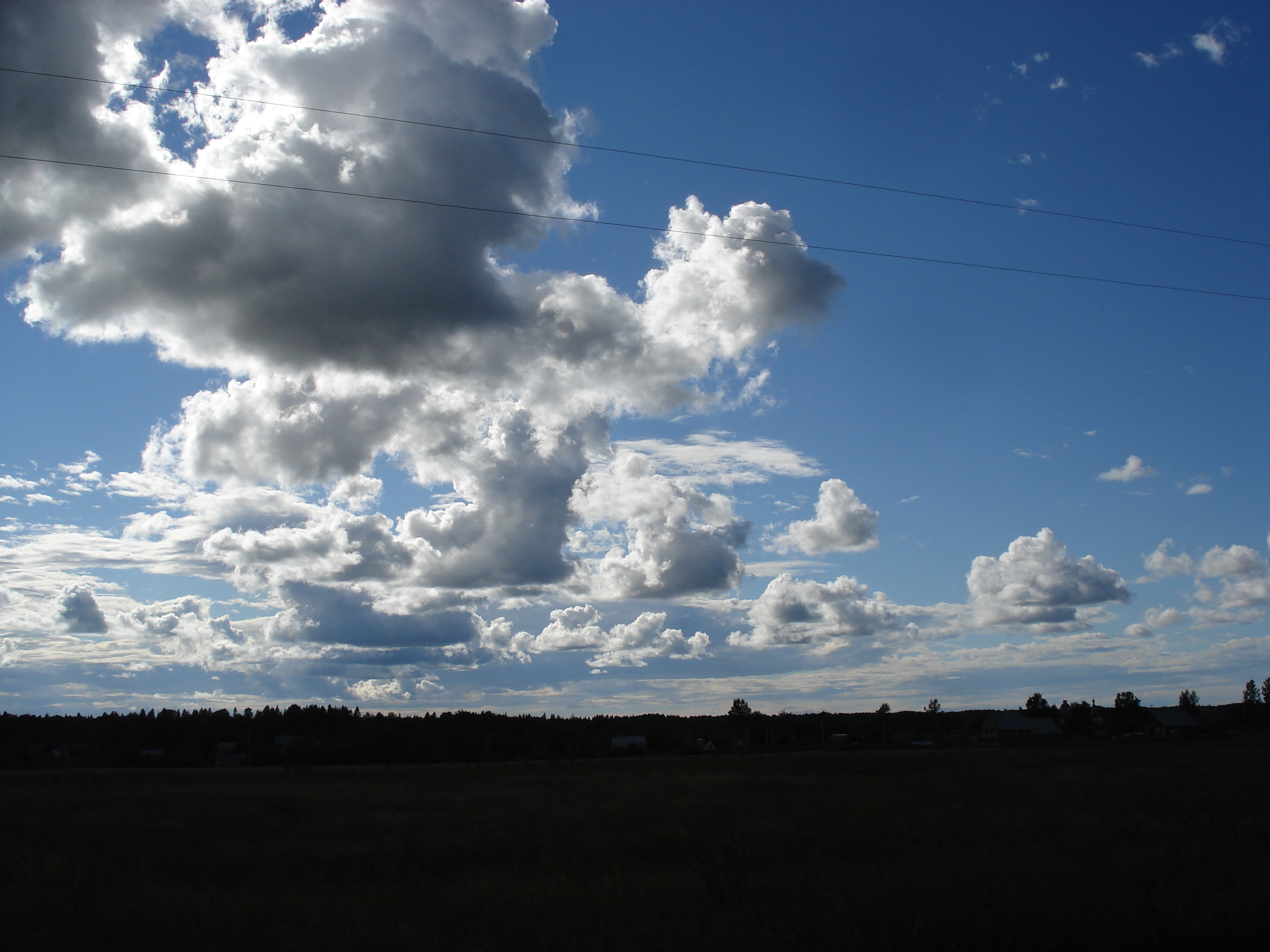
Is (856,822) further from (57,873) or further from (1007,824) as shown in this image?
(57,873)

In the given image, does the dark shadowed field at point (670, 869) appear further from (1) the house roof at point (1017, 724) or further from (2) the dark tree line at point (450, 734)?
(1) the house roof at point (1017, 724)

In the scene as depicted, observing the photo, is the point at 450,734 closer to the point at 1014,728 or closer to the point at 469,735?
the point at 469,735

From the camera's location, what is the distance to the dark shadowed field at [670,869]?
9562 mm

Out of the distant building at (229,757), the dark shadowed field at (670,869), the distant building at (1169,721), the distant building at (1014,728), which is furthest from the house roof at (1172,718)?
the distant building at (229,757)

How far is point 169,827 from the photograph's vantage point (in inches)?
939

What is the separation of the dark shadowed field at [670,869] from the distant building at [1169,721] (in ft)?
319

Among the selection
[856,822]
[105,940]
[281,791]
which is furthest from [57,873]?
[281,791]

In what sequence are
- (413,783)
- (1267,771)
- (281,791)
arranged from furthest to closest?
(413,783) < (281,791) < (1267,771)

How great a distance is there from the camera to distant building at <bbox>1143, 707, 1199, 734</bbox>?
114 m

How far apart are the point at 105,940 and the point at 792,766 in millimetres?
48366

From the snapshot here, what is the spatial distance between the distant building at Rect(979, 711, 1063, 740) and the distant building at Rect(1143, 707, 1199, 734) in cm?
1213

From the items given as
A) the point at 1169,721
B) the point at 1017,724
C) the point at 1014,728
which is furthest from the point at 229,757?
the point at 1169,721

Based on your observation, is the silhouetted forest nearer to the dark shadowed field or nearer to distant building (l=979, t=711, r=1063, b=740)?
distant building (l=979, t=711, r=1063, b=740)

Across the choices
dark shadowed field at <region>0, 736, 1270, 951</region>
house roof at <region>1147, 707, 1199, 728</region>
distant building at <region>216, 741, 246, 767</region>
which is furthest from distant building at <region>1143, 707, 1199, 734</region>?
distant building at <region>216, 741, 246, 767</region>
